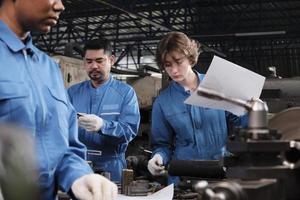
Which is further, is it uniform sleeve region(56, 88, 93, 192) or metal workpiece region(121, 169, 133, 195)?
metal workpiece region(121, 169, 133, 195)

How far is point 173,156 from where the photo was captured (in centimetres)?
185

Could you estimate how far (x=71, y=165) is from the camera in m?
1.01

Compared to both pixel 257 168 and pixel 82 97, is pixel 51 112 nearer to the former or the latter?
pixel 257 168

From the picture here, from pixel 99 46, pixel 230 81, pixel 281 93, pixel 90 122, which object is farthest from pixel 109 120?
pixel 230 81

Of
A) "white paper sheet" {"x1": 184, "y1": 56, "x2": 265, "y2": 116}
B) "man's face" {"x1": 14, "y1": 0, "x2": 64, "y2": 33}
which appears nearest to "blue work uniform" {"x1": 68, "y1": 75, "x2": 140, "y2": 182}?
"white paper sheet" {"x1": 184, "y1": 56, "x2": 265, "y2": 116}

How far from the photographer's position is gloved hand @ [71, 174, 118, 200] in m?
0.89

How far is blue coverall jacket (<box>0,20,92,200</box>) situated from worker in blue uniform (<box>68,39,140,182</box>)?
3.28 feet

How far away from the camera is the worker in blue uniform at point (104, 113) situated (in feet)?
7.14

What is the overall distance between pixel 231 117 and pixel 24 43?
101 cm

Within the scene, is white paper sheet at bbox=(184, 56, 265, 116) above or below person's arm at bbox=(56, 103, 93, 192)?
above

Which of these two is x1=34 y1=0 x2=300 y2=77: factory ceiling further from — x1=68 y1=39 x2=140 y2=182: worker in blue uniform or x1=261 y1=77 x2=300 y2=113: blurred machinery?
x1=261 y1=77 x2=300 y2=113: blurred machinery

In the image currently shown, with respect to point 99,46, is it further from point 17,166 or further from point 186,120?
point 17,166

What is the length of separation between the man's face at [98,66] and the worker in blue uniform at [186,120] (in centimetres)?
62

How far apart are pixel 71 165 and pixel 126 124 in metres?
1.24
